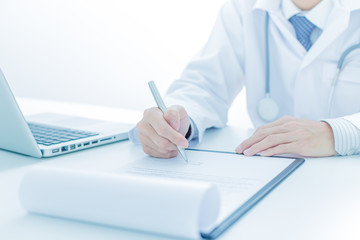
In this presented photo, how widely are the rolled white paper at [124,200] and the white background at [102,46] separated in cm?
160

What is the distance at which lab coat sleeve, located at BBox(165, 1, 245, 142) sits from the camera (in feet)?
3.55

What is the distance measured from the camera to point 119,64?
2225 millimetres

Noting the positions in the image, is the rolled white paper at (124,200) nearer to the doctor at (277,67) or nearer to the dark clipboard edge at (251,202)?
the dark clipboard edge at (251,202)

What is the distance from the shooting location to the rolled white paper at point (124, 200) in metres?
0.43

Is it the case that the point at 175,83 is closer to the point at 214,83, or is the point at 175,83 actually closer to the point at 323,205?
the point at 214,83

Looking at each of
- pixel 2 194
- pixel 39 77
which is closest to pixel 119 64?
pixel 39 77

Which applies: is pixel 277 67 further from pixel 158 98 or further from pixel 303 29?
pixel 158 98

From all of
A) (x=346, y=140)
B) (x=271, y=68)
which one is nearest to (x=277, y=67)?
(x=271, y=68)

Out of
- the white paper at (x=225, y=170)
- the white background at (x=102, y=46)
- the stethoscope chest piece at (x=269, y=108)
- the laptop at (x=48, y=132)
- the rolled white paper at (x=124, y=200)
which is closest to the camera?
the rolled white paper at (x=124, y=200)

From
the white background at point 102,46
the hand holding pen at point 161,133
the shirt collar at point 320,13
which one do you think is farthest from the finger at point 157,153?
the white background at point 102,46

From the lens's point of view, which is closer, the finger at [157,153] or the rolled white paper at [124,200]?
the rolled white paper at [124,200]

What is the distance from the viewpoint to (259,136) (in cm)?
81

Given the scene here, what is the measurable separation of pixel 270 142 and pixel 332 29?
0.45 m

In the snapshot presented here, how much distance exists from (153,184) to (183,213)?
53mm
